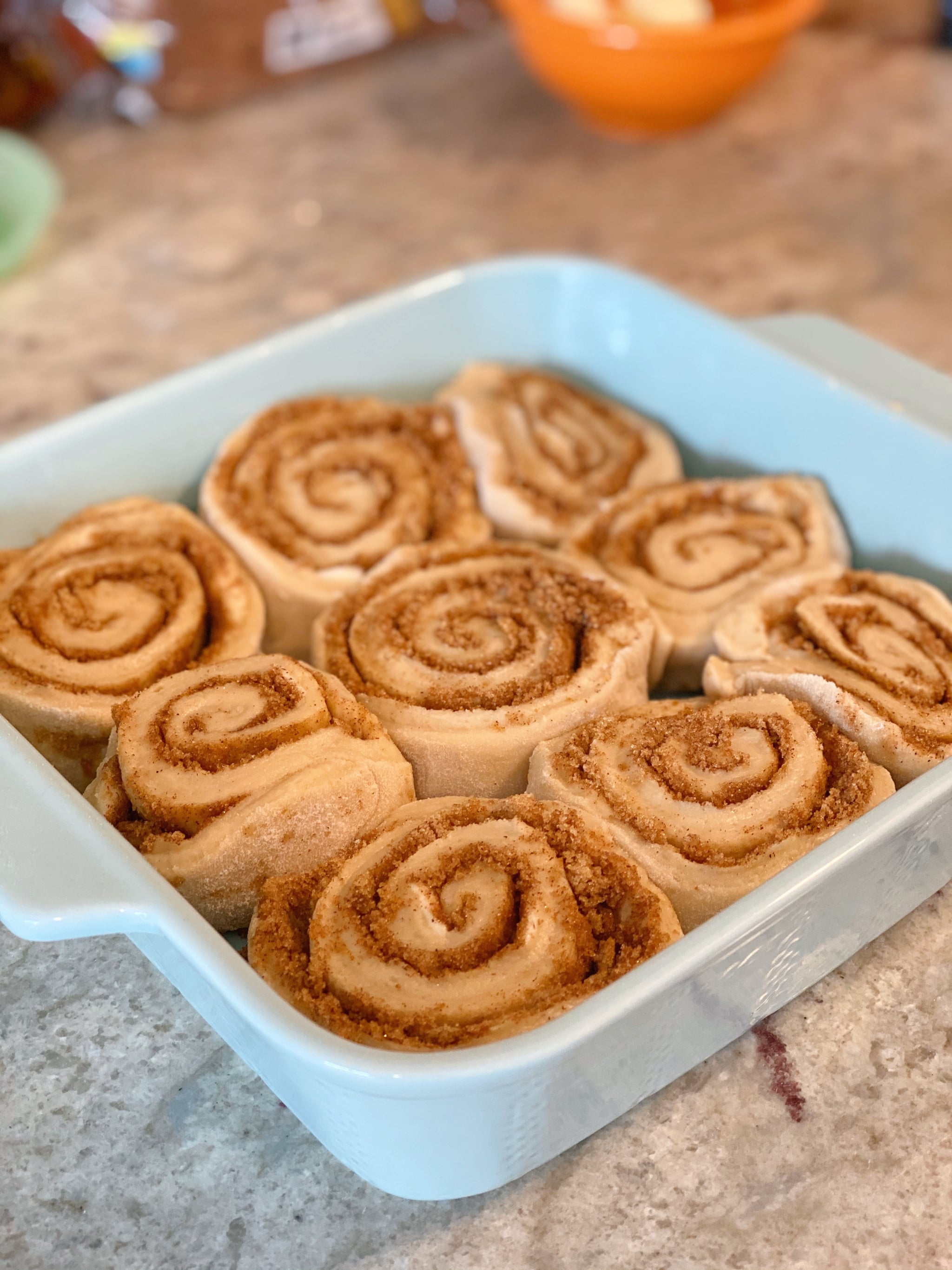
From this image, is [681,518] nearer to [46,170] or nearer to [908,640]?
[908,640]

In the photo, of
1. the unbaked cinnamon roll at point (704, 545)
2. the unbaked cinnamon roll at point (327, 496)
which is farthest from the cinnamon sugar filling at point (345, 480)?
the unbaked cinnamon roll at point (704, 545)

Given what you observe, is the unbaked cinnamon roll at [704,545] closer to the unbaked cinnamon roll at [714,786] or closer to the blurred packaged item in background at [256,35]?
the unbaked cinnamon roll at [714,786]

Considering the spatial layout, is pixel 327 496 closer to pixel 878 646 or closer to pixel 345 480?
pixel 345 480

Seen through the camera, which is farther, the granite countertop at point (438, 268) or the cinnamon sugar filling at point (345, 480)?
the cinnamon sugar filling at point (345, 480)

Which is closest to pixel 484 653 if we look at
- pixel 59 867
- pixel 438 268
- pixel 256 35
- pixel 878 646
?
pixel 878 646

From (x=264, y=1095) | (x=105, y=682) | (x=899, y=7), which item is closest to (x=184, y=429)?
(x=105, y=682)

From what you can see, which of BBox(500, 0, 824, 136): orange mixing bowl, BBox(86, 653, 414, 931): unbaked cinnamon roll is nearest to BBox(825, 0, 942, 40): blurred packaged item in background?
BBox(500, 0, 824, 136): orange mixing bowl

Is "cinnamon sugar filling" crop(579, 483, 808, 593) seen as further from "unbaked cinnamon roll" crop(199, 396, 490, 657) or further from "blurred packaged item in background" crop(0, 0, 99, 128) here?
"blurred packaged item in background" crop(0, 0, 99, 128)
